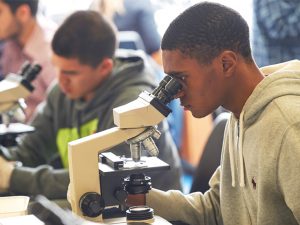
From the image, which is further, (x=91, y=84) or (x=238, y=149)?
(x=91, y=84)

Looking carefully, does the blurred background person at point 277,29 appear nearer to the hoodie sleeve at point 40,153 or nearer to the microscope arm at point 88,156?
the hoodie sleeve at point 40,153

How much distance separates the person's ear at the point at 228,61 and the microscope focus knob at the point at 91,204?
1.47 feet

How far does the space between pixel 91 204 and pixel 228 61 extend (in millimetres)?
489

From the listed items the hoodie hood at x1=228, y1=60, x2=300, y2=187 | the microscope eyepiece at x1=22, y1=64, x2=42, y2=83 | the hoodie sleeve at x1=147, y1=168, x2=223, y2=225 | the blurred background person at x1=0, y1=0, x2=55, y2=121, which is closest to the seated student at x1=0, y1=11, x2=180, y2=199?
the microscope eyepiece at x1=22, y1=64, x2=42, y2=83

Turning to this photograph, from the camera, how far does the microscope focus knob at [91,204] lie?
1.56 m

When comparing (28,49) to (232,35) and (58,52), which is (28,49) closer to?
(58,52)

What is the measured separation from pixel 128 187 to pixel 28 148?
51.9 inches

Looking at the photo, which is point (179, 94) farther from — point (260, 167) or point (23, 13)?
point (23, 13)

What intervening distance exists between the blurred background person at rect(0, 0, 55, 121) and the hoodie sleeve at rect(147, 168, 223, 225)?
1964 millimetres

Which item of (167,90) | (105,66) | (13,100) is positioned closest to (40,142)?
(105,66)

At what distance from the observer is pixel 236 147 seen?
1.76 meters

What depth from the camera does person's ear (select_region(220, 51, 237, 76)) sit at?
1.62m

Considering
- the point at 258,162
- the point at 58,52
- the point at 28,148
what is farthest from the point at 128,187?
the point at 28,148

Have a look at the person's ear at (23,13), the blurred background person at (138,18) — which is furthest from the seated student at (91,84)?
the blurred background person at (138,18)
